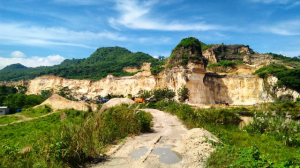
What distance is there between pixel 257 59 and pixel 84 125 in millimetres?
79328

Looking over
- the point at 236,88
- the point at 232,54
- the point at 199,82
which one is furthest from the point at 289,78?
the point at 232,54

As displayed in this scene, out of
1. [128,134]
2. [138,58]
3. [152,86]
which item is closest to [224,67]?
[152,86]

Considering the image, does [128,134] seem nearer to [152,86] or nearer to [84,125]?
[84,125]

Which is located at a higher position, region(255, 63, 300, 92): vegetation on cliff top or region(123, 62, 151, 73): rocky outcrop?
region(123, 62, 151, 73): rocky outcrop

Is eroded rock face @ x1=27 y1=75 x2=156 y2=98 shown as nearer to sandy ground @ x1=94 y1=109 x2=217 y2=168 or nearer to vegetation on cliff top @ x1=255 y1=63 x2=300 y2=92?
vegetation on cliff top @ x1=255 y1=63 x2=300 y2=92

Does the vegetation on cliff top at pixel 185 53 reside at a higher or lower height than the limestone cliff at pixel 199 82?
higher

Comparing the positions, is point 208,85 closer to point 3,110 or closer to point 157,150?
point 3,110

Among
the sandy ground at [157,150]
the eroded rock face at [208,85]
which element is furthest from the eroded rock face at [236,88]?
the sandy ground at [157,150]

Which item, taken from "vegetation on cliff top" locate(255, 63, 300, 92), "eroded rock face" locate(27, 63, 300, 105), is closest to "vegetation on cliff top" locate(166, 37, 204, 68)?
"eroded rock face" locate(27, 63, 300, 105)

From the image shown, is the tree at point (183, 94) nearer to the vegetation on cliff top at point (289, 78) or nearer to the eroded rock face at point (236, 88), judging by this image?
the eroded rock face at point (236, 88)

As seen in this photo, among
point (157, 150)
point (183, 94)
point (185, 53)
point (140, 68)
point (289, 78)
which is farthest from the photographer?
point (140, 68)

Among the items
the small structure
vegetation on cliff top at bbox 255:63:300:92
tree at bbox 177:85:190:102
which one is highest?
vegetation on cliff top at bbox 255:63:300:92

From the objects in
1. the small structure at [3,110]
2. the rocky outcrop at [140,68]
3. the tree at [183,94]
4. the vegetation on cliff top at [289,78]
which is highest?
the rocky outcrop at [140,68]

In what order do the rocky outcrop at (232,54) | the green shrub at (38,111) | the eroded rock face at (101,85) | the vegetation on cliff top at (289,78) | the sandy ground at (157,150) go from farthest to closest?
the rocky outcrop at (232,54), the eroded rock face at (101,85), the vegetation on cliff top at (289,78), the green shrub at (38,111), the sandy ground at (157,150)
